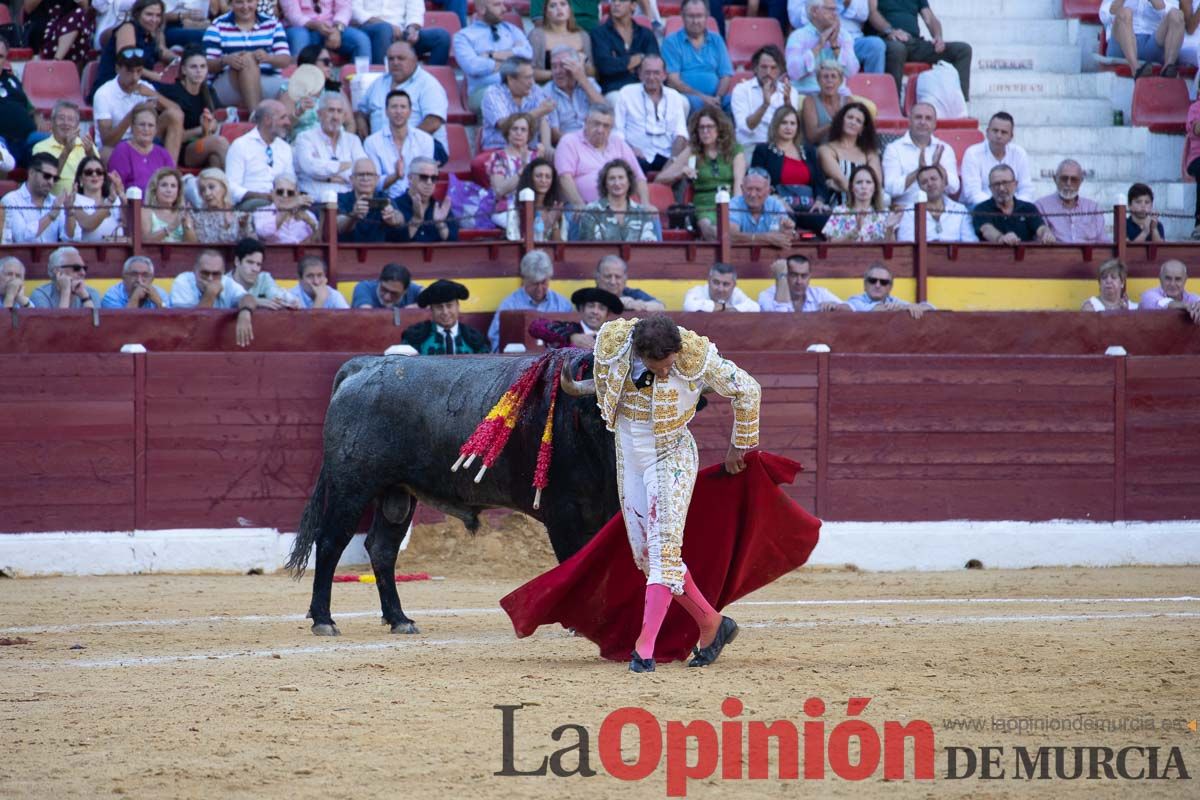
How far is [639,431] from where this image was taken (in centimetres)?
596

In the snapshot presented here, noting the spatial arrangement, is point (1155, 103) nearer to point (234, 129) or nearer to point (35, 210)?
point (234, 129)

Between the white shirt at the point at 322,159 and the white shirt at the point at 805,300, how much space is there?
2.86m

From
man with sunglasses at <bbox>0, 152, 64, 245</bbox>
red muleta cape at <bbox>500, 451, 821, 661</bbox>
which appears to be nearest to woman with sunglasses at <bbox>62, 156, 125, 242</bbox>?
man with sunglasses at <bbox>0, 152, 64, 245</bbox>

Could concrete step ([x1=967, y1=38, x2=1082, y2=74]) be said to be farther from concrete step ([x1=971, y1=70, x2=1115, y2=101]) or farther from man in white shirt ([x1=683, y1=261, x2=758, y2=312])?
man in white shirt ([x1=683, y1=261, x2=758, y2=312])

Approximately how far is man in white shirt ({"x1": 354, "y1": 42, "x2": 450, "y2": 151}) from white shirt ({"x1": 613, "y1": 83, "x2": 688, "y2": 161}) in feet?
4.10

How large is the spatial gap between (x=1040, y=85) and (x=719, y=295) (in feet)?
17.2

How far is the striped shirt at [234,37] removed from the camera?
471 inches

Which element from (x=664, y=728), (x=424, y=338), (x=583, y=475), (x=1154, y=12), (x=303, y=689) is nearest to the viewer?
(x=664, y=728)

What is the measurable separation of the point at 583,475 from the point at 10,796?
318cm

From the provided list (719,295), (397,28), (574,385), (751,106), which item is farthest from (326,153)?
(574,385)

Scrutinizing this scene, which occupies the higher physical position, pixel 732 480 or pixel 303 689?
pixel 732 480

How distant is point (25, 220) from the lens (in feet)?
33.9

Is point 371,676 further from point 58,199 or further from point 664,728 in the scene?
point 58,199

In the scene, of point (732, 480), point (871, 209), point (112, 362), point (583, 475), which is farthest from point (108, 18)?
point (732, 480)
